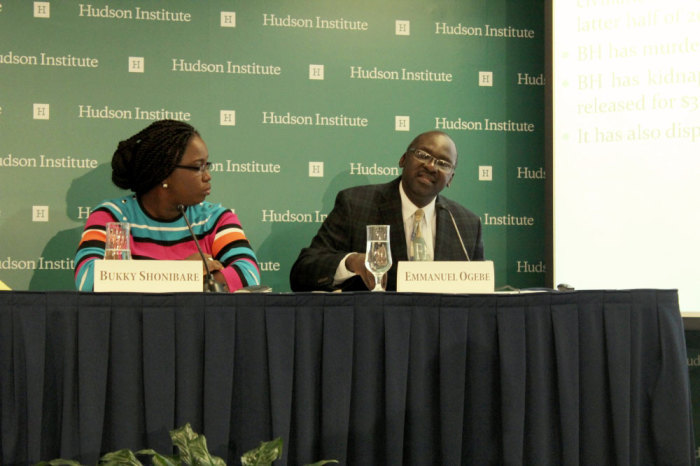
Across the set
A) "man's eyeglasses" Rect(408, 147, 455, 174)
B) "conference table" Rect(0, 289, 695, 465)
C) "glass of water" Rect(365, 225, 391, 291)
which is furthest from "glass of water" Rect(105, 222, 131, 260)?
"man's eyeglasses" Rect(408, 147, 455, 174)

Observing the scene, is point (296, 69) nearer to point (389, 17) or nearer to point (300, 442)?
point (389, 17)

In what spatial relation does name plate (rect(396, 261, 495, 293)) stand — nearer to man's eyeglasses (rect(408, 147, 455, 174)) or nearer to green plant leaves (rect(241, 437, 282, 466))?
green plant leaves (rect(241, 437, 282, 466))

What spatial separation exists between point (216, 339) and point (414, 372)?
42 cm

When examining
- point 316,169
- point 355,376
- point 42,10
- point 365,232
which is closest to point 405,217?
point 365,232

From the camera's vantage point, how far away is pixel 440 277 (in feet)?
5.31

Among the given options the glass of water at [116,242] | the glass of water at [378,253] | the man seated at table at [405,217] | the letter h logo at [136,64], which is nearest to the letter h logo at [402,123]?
the man seated at table at [405,217]

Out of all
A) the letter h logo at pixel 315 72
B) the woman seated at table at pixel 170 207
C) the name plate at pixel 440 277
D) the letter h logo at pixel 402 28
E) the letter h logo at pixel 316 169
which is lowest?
the name plate at pixel 440 277

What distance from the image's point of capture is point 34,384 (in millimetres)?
1423

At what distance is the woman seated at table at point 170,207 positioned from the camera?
2459 mm

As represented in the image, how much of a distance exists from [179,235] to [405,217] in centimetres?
88

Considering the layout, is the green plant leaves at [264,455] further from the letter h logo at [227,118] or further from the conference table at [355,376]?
the letter h logo at [227,118]

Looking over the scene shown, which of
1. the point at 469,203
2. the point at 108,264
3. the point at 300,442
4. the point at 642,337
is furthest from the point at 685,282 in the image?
the point at 108,264

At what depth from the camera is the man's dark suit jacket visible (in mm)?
2641

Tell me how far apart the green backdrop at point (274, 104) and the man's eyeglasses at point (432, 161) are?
2.08 ft
